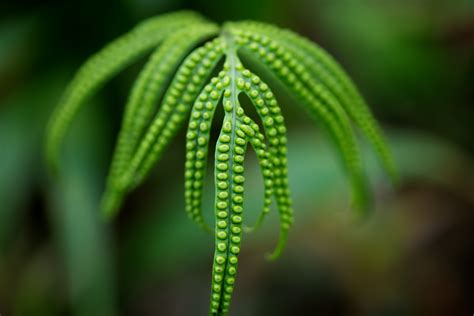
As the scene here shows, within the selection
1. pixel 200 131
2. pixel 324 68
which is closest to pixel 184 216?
pixel 324 68

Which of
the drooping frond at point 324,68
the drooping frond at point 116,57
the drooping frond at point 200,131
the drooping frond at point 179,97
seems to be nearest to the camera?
the drooping frond at point 200,131

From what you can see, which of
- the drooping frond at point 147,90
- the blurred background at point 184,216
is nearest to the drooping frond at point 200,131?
the drooping frond at point 147,90

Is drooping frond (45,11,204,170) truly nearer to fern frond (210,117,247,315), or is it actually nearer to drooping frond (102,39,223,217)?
drooping frond (102,39,223,217)

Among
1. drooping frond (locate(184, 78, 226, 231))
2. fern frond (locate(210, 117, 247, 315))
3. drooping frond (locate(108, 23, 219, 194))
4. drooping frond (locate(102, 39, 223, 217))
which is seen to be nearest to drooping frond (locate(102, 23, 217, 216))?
drooping frond (locate(108, 23, 219, 194))

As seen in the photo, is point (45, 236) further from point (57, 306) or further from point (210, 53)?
point (210, 53)

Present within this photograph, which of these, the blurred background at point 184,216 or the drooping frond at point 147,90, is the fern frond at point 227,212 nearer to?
the drooping frond at point 147,90

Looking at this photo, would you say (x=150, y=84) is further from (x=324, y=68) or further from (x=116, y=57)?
(x=324, y=68)
